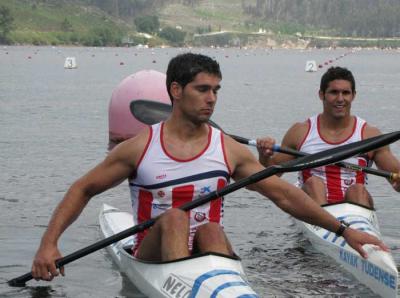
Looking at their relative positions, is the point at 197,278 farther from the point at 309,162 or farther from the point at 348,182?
the point at 348,182

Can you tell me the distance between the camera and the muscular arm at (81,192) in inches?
321

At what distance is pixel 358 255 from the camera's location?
10898 mm

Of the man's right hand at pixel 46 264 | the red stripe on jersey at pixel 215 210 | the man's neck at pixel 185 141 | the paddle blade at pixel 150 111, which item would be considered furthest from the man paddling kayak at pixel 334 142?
the man's right hand at pixel 46 264

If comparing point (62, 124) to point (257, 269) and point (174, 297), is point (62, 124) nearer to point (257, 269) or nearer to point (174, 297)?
point (257, 269)

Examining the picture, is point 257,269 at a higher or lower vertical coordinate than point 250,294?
lower

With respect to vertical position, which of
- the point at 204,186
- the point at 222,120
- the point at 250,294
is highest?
A: the point at 204,186

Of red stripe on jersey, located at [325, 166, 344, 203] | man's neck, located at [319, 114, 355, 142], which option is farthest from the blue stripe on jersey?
red stripe on jersey, located at [325, 166, 344, 203]

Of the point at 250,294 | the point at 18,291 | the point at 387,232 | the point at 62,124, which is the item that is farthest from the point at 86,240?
the point at 62,124

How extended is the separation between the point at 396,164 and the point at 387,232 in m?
2.99

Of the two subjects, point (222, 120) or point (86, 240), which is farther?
point (222, 120)

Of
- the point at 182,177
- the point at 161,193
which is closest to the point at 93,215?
the point at 161,193

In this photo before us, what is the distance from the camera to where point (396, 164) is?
12.1 m

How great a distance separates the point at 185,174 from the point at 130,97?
7.38 m

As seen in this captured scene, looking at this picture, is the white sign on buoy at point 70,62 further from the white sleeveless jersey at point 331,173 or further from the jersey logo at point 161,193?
the jersey logo at point 161,193
